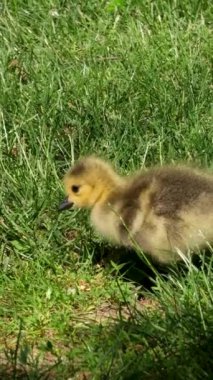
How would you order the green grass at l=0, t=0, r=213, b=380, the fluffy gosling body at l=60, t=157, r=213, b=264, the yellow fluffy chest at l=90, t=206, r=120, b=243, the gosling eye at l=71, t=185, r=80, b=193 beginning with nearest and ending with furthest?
the green grass at l=0, t=0, r=213, b=380 < the fluffy gosling body at l=60, t=157, r=213, b=264 < the yellow fluffy chest at l=90, t=206, r=120, b=243 < the gosling eye at l=71, t=185, r=80, b=193

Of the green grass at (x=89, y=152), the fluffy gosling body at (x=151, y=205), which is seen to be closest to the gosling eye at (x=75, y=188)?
the fluffy gosling body at (x=151, y=205)

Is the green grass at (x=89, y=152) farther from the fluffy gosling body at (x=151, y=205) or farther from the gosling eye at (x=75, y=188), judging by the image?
the gosling eye at (x=75, y=188)

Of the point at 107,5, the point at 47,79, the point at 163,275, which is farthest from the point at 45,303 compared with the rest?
the point at 107,5

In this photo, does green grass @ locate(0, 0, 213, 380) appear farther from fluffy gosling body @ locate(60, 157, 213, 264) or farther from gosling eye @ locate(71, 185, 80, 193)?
gosling eye @ locate(71, 185, 80, 193)

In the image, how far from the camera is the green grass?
3691 millimetres

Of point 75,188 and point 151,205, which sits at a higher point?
point 75,188

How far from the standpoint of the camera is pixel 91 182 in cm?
420

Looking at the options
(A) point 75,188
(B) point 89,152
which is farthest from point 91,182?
(B) point 89,152

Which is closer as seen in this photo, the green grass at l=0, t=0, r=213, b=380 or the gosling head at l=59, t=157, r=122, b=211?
the green grass at l=0, t=0, r=213, b=380

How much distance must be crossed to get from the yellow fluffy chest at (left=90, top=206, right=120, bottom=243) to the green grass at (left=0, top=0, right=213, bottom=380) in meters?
0.20

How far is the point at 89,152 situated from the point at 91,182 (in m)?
0.74

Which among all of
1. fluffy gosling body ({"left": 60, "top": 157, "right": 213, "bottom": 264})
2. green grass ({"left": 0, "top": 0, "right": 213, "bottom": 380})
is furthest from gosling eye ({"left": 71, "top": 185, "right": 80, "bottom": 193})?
green grass ({"left": 0, "top": 0, "right": 213, "bottom": 380})

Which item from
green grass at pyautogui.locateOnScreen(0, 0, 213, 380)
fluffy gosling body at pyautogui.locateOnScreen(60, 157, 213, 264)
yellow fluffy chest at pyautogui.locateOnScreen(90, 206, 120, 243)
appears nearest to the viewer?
green grass at pyautogui.locateOnScreen(0, 0, 213, 380)

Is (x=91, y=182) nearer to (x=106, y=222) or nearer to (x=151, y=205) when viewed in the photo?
(x=106, y=222)
